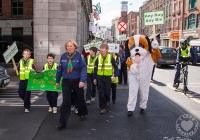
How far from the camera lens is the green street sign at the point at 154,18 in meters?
9.91

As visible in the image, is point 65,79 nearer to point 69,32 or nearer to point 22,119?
point 22,119

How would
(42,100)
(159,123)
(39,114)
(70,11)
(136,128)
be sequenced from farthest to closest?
(70,11) < (42,100) < (39,114) < (159,123) < (136,128)

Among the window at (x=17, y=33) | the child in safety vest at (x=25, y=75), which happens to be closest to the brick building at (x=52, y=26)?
the child in safety vest at (x=25, y=75)

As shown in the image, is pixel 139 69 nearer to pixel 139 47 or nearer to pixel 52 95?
pixel 139 47

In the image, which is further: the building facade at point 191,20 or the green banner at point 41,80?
the building facade at point 191,20

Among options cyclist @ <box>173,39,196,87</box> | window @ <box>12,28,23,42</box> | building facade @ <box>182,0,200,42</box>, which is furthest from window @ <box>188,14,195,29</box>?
cyclist @ <box>173,39,196,87</box>

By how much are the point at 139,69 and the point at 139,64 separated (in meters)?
0.12

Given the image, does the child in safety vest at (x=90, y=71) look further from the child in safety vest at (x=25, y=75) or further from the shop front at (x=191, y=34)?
the shop front at (x=191, y=34)

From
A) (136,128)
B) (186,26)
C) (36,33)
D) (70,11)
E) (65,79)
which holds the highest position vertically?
(186,26)

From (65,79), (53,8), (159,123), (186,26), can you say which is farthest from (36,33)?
(186,26)

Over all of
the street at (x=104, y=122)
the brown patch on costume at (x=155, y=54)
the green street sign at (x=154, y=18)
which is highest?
the green street sign at (x=154, y=18)

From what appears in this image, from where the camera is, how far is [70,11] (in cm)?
1356

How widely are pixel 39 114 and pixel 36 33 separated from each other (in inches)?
320

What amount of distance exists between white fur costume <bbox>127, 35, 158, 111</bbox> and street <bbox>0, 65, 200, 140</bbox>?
0.55 meters
